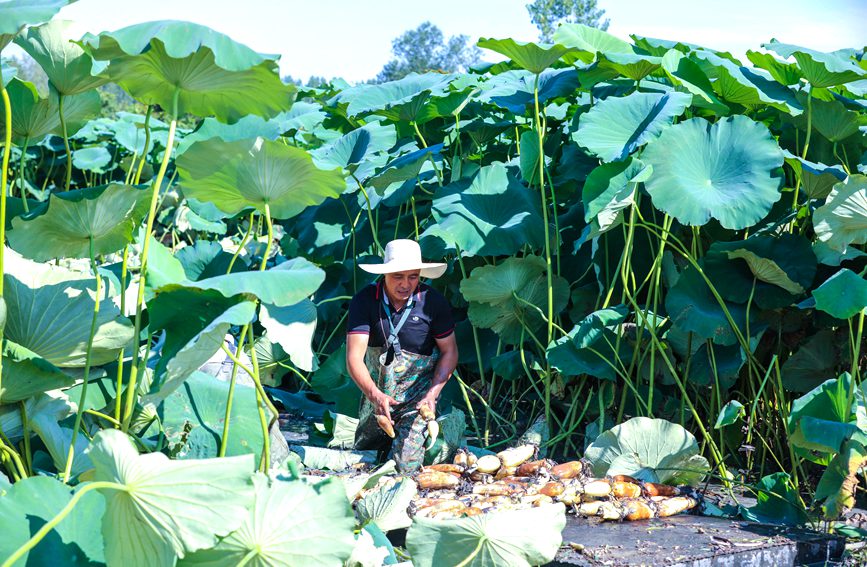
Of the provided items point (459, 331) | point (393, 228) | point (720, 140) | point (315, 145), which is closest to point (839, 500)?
point (720, 140)

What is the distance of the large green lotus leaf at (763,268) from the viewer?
3.57 meters

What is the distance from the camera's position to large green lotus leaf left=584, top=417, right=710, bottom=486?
135 inches

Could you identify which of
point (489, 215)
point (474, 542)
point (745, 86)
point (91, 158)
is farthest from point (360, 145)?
point (91, 158)

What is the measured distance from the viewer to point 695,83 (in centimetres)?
389

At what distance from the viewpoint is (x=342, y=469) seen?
378 cm

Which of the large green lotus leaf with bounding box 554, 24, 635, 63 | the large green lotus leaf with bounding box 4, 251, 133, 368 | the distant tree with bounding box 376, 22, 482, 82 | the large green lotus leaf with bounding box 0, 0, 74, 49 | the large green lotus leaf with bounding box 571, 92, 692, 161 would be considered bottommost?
the distant tree with bounding box 376, 22, 482, 82

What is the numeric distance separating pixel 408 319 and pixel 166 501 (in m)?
2.22

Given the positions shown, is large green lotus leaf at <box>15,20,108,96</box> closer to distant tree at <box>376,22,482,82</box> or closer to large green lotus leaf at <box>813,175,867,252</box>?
large green lotus leaf at <box>813,175,867,252</box>

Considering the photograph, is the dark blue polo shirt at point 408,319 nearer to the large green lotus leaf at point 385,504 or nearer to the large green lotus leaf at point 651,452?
the large green lotus leaf at point 651,452

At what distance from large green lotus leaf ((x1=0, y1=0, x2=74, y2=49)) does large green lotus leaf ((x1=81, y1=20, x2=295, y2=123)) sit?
0.40ft

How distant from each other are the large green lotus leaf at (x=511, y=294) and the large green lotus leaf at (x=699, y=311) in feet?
1.82

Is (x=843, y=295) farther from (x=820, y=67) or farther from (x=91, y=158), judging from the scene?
(x=91, y=158)

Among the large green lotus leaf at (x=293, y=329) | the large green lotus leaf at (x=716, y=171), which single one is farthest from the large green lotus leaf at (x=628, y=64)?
the large green lotus leaf at (x=293, y=329)

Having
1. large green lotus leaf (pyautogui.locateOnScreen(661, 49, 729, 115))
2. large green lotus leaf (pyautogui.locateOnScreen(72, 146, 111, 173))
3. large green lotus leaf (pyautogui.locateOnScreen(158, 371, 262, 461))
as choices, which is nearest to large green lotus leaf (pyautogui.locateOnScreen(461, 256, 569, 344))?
large green lotus leaf (pyautogui.locateOnScreen(661, 49, 729, 115))
